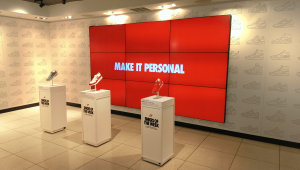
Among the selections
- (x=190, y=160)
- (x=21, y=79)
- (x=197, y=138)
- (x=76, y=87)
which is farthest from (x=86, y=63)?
(x=190, y=160)

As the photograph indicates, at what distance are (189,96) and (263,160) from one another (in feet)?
6.71

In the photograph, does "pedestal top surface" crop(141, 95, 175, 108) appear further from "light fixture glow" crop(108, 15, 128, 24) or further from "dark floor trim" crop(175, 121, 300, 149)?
"light fixture glow" crop(108, 15, 128, 24)

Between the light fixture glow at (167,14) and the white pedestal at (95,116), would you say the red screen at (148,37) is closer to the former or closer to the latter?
the light fixture glow at (167,14)

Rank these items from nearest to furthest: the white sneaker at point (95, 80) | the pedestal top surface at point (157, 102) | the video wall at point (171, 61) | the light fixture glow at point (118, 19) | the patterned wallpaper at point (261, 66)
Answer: the pedestal top surface at point (157, 102) < the patterned wallpaper at point (261, 66) < the white sneaker at point (95, 80) < the video wall at point (171, 61) < the light fixture glow at point (118, 19)

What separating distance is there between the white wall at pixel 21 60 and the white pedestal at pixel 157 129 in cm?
525

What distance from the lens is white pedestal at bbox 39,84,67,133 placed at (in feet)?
15.7

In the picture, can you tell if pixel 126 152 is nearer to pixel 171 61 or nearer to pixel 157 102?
pixel 157 102

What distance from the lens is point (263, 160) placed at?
3680 mm

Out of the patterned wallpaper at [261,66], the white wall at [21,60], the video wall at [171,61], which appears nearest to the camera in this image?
the patterned wallpaper at [261,66]

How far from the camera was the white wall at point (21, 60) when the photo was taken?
6.40 metres

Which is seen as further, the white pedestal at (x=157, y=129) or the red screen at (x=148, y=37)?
the red screen at (x=148, y=37)

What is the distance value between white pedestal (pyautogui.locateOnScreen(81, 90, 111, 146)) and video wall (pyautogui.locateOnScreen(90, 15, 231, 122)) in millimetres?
1715

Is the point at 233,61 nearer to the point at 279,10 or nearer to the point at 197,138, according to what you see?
the point at 279,10

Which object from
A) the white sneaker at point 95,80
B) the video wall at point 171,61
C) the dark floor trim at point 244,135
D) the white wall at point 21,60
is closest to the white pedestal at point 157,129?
the white sneaker at point 95,80
